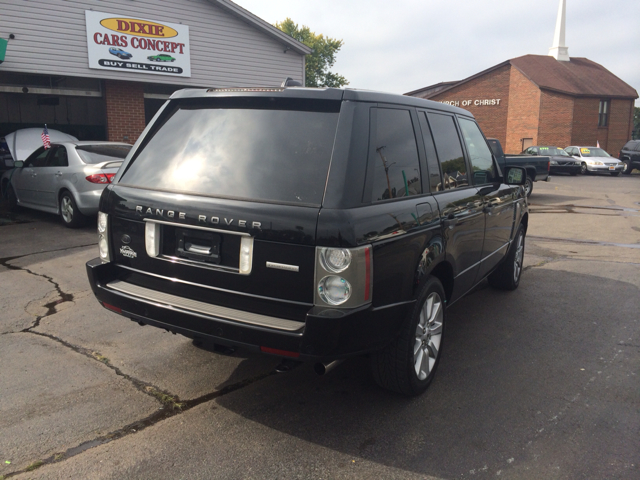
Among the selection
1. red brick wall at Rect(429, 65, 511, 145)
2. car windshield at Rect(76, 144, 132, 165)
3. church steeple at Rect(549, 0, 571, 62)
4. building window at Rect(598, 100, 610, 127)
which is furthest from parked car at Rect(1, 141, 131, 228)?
church steeple at Rect(549, 0, 571, 62)

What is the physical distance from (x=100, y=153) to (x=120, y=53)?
19.4 feet

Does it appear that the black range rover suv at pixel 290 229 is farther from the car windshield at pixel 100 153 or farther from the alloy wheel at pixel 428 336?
the car windshield at pixel 100 153

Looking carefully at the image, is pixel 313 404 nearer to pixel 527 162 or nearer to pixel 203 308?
pixel 203 308

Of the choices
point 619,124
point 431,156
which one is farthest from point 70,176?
point 619,124

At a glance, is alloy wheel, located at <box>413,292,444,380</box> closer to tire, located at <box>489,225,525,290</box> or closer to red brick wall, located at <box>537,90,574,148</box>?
tire, located at <box>489,225,525,290</box>

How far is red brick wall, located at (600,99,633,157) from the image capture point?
41188 millimetres

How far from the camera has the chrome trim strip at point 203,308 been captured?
287 cm

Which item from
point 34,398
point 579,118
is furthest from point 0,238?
point 579,118

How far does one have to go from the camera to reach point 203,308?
3082mm

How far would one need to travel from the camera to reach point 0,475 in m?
2.68

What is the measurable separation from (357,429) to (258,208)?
1.40m

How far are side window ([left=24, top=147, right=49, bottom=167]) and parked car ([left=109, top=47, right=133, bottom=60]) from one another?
15.6 feet

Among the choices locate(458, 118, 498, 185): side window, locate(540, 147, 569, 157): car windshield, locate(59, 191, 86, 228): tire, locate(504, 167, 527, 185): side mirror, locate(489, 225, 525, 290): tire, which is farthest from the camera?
locate(540, 147, 569, 157): car windshield

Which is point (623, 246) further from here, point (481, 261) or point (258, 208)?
point (258, 208)
